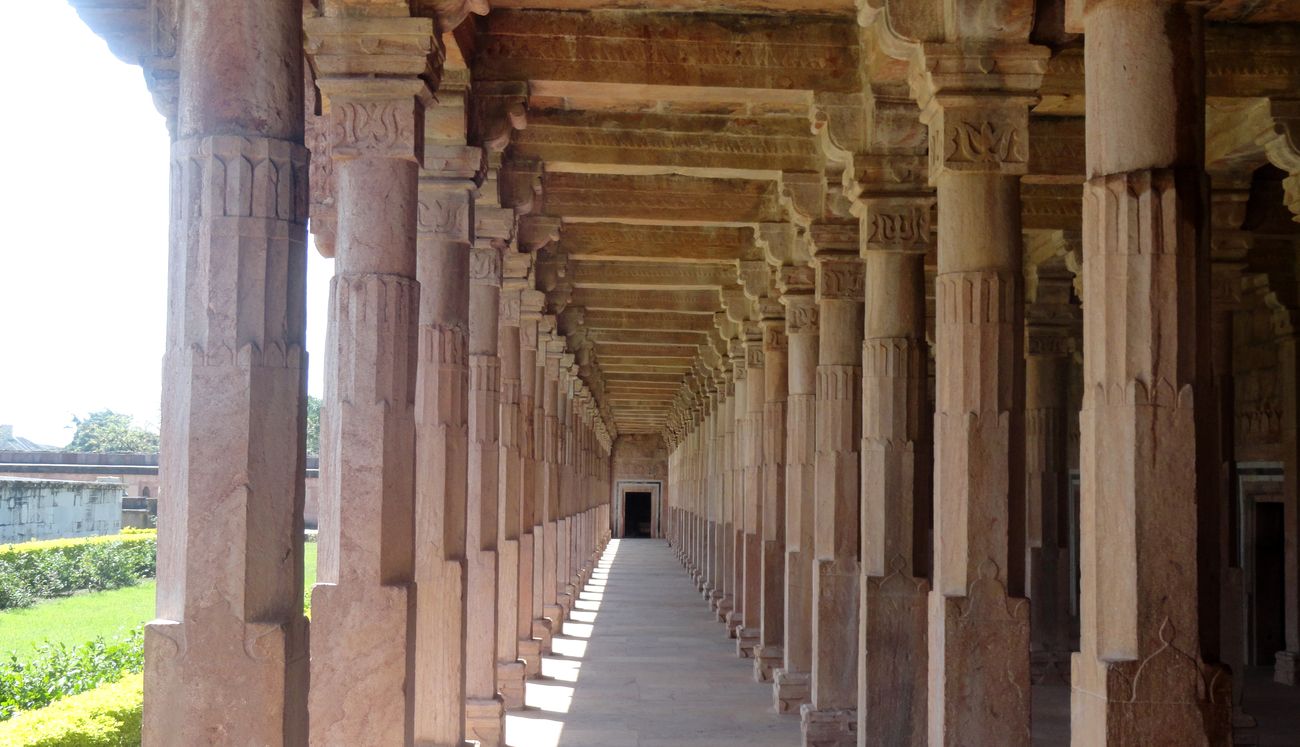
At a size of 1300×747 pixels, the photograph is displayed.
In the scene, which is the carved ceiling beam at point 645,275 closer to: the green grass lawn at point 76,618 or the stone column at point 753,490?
the stone column at point 753,490

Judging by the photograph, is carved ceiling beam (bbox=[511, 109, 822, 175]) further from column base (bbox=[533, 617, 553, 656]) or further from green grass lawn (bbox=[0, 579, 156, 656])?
green grass lawn (bbox=[0, 579, 156, 656])

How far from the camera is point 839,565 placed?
396 inches

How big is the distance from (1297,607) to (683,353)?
45.7ft

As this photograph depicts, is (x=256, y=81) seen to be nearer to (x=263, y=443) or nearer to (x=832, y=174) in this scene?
(x=263, y=443)

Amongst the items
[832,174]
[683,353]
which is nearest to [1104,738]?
[832,174]

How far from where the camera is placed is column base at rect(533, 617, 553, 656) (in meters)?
15.5

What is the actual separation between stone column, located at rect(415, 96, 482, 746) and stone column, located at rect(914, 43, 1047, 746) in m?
2.88

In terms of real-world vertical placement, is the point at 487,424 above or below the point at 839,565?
above

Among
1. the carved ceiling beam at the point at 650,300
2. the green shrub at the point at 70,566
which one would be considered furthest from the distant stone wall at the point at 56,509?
the carved ceiling beam at the point at 650,300

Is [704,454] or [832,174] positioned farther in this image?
[704,454]

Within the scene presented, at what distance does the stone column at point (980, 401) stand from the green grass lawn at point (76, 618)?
40.2 ft

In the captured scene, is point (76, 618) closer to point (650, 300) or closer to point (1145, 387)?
point (650, 300)

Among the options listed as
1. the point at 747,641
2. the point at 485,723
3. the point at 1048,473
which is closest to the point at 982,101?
the point at 485,723

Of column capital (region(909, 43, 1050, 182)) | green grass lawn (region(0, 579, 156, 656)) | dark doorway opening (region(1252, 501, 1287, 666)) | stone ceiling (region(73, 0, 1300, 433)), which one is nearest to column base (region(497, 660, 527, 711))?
stone ceiling (region(73, 0, 1300, 433))
